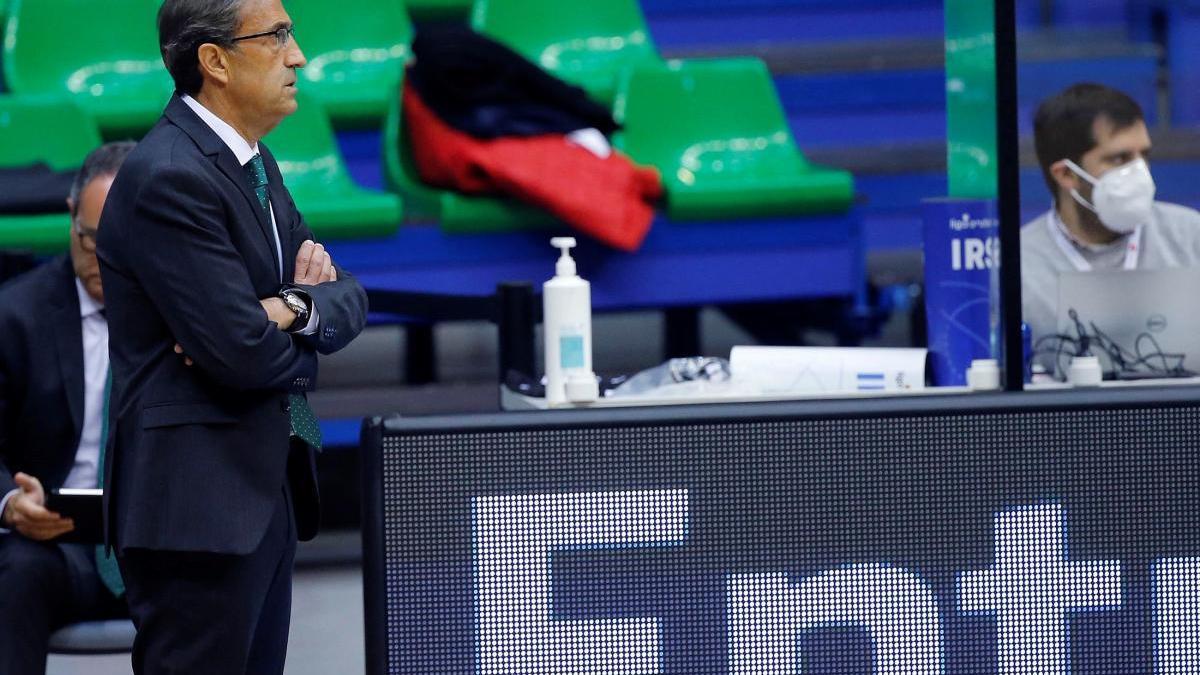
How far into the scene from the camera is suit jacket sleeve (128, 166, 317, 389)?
201 centimetres

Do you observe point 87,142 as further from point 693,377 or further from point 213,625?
point 213,625

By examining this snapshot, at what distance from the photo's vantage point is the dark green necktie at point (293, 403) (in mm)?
2164

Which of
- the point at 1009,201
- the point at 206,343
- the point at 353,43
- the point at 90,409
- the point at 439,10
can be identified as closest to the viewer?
the point at 206,343

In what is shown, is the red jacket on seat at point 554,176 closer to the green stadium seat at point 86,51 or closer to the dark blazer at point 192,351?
the green stadium seat at point 86,51

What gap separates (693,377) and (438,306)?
617 millimetres

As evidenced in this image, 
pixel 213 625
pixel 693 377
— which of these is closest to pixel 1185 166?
pixel 693 377

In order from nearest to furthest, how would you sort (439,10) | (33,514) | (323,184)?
1. (33,514)
2. (323,184)
3. (439,10)

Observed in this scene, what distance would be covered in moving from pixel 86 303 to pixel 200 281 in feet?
3.89

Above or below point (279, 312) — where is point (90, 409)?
below

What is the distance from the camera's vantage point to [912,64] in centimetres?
604

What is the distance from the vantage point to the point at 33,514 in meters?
2.83

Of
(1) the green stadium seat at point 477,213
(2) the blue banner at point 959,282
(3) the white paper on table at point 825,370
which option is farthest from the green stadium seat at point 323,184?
(2) the blue banner at point 959,282

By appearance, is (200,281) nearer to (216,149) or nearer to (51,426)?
(216,149)

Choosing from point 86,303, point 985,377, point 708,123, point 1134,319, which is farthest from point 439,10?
point 985,377
